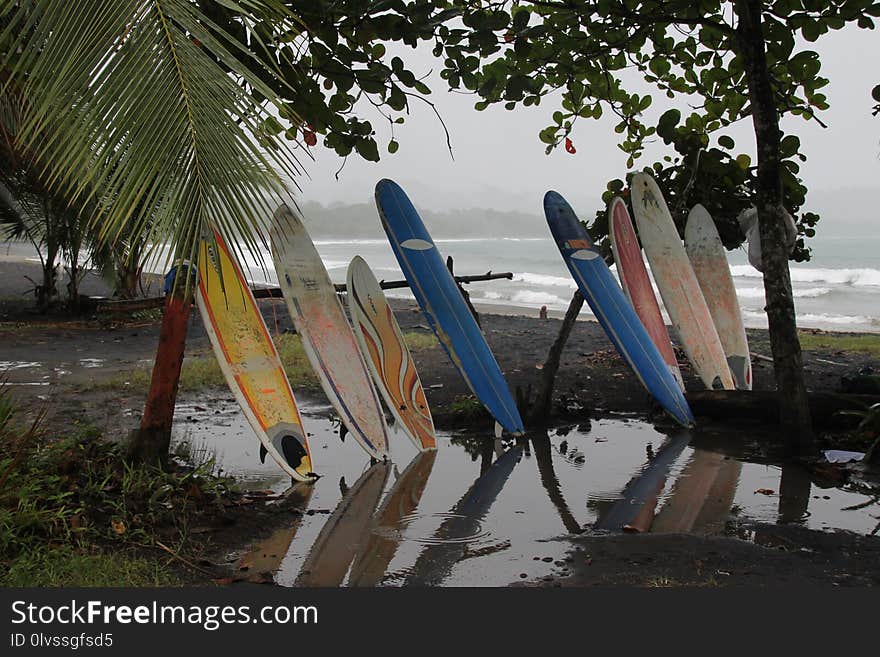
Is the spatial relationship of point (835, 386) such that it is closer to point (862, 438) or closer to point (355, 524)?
point (862, 438)

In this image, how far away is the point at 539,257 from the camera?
39.8m

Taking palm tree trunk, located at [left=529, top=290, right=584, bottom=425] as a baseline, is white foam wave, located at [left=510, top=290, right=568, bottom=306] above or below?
above

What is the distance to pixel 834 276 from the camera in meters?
29.7

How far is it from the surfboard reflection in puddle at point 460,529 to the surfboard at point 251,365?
95 cm

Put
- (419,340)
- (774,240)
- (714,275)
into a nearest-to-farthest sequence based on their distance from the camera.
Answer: (774,240) < (714,275) < (419,340)

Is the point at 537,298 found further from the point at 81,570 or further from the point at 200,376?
the point at 81,570

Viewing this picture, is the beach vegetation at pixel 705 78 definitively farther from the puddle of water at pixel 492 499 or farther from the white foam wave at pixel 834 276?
the white foam wave at pixel 834 276

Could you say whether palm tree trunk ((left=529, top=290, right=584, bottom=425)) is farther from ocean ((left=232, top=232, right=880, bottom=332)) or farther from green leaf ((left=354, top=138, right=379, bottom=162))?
ocean ((left=232, top=232, right=880, bottom=332))

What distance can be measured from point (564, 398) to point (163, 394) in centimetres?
316

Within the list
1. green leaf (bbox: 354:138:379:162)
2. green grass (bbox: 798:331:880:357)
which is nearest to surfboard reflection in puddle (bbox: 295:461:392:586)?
green leaf (bbox: 354:138:379:162)

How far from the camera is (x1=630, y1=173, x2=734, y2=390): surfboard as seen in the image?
6.81m

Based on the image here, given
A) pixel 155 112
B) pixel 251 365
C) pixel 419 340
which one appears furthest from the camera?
pixel 419 340

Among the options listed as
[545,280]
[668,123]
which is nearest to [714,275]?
[668,123]

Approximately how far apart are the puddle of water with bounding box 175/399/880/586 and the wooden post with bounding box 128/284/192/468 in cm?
58
